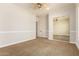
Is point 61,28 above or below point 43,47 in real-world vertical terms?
above

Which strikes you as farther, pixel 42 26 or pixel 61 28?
pixel 42 26

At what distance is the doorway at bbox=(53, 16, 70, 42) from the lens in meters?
2.08

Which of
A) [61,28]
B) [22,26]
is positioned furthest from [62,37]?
[22,26]

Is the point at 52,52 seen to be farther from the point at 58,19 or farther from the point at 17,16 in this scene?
the point at 17,16

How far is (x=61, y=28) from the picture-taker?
208 centimetres

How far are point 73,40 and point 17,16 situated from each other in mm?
1452

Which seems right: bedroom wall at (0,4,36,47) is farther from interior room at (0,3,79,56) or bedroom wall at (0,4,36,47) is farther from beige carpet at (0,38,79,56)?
beige carpet at (0,38,79,56)

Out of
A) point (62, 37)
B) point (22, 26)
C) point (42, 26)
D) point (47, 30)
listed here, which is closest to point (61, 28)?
point (62, 37)

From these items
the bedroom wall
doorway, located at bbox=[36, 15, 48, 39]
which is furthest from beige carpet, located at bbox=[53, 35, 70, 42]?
the bedroom wall

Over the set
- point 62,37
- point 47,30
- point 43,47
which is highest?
point 47,30

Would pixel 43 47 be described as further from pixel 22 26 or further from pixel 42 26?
pixel 22 26

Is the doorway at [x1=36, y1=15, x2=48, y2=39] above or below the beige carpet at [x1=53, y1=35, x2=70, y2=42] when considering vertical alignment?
above

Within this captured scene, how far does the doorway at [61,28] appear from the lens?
2084 millimetres

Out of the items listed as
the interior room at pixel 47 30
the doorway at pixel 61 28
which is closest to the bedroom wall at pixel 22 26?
the interior room at pixel 47 30
